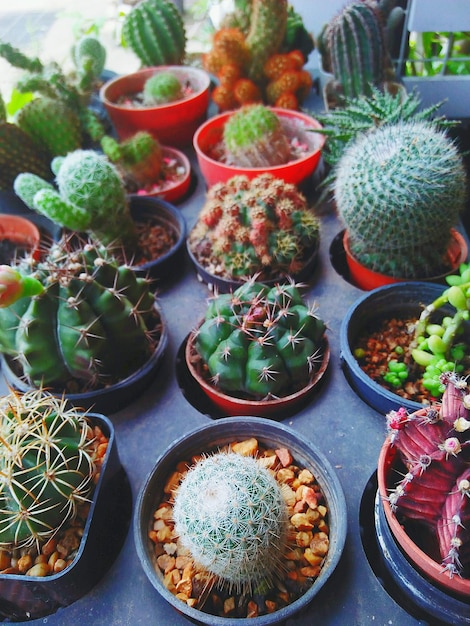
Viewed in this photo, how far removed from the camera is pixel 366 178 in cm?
120

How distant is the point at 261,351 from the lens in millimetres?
1062

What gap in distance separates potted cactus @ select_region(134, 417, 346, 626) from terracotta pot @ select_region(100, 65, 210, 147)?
1.31m

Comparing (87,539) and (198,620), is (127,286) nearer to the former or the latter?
(87,539)

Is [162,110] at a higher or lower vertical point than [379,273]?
higher

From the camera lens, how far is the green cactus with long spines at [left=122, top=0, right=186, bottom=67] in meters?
2.01

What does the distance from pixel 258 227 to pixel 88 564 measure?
821 mm

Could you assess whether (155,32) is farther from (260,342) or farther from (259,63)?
(260,342)

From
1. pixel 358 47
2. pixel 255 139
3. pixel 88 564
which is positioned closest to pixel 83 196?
pixel 255 139

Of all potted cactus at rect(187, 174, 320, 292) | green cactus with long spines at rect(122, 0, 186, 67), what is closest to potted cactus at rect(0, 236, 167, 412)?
potted cactus at rect(187, 174, 320, 292)

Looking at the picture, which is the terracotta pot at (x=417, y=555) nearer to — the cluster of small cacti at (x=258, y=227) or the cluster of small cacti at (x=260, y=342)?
the cluster of small cacti at (x=260, y=342)

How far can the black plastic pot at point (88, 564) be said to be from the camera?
86 cm

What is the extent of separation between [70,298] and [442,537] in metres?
0.80

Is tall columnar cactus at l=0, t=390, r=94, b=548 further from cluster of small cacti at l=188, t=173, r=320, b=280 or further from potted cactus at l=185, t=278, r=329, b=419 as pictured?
cluster of small cacti at l=188, t=173, r=320, b=280

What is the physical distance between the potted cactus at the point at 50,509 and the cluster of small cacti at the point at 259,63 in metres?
1.43
